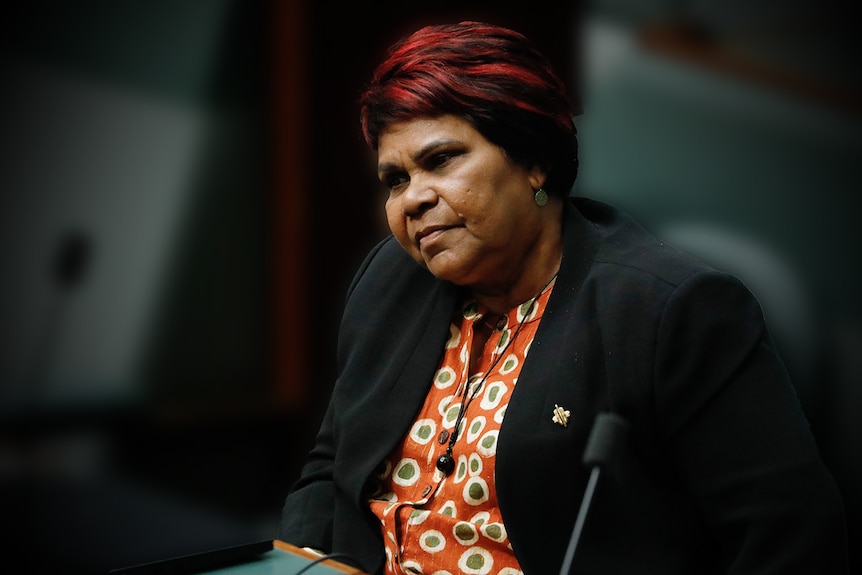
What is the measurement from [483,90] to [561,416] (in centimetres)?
46

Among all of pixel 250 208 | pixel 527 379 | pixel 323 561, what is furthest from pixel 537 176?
pixel 250 208

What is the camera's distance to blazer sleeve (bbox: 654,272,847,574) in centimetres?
108

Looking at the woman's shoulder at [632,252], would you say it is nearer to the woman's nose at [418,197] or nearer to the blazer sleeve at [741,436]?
the blazer sleeve at [741,436]

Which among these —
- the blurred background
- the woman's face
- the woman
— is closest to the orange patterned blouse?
the woman

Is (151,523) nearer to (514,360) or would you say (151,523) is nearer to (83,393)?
(83,393)

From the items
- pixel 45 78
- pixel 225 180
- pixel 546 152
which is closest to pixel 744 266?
pixel 546 152

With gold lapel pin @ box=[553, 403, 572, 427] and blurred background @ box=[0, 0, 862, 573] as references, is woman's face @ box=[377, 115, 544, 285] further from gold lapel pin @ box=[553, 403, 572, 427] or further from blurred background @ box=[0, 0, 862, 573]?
blurred background @ box=[0, 0, 862, 573]

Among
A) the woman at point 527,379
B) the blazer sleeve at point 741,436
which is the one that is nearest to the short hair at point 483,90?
the woman at point 527,379

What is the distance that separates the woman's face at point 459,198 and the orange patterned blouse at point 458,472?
11 centimetres

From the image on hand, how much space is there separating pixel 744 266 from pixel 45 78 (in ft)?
6.67

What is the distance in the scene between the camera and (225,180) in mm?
3086

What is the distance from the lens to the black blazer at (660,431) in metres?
1.09

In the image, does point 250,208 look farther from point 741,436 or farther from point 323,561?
point 741,436

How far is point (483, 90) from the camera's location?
4.22ft
